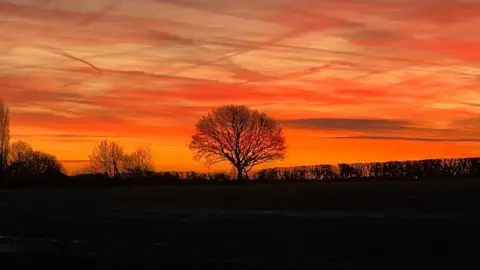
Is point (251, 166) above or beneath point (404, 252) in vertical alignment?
above

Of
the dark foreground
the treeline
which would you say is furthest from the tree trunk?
the dark foreground

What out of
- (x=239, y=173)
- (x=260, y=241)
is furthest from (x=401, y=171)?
(x=260, y=241)

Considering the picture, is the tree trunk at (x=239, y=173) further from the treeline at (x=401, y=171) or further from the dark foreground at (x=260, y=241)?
the dark foreground at (x=260, y=241)

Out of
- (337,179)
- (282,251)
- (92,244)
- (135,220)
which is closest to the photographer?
(282,251)

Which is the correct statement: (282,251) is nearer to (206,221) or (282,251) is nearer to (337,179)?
(206,221)

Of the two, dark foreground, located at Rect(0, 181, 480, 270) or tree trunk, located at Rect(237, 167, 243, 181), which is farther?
tree trunk, located at Rect(237, 167, 243, 181)

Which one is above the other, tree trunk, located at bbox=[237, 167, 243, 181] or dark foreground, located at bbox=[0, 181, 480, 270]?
tree trunk, located at bbox=[237, 167, 243, 181]

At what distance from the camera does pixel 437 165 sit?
74.1 metres

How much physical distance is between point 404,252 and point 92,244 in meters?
7.00

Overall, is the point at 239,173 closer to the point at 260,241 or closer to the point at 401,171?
the point at 401,171

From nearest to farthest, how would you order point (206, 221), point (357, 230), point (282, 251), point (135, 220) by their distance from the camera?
point (282, 251) → point (357, 230) → point (206, 221) → point (135, 220)

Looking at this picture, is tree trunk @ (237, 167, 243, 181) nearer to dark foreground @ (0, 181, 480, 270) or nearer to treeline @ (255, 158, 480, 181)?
treeline @ (255, 158, 480, 181)

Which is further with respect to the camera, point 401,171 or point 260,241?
point 401,171

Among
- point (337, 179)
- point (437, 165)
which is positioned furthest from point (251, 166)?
point (437, 165)
